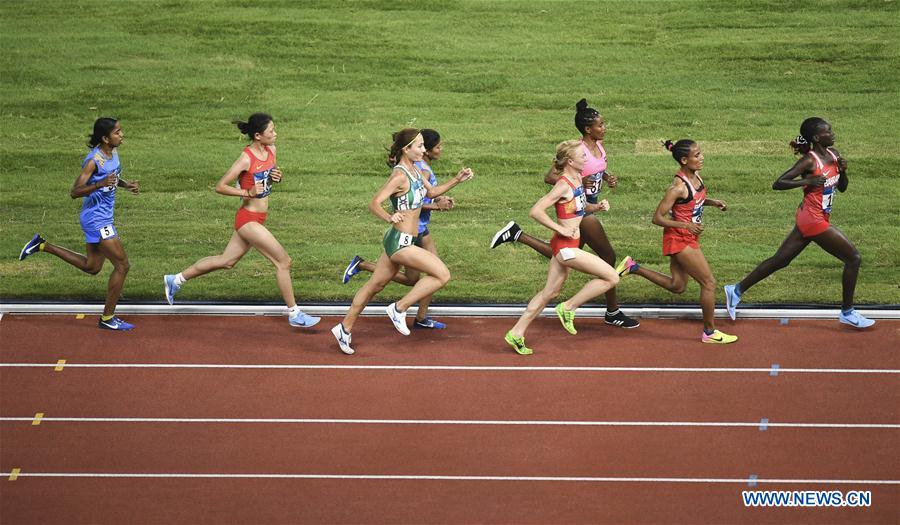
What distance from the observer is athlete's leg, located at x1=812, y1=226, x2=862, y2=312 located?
13.0 metres

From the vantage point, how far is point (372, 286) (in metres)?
12.7

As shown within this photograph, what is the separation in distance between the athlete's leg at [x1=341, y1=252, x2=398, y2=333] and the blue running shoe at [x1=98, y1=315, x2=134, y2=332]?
2316 millimetres

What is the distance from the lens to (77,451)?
36.1 ft

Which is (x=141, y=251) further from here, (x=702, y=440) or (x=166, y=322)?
(x=702, y=440)

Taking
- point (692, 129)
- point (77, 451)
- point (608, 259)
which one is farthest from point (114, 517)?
point (692, 129)

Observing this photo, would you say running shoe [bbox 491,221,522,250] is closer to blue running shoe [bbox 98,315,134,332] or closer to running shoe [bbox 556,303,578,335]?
running shoe [bbox 556,303,578,335]

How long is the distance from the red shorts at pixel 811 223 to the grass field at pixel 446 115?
1.29m

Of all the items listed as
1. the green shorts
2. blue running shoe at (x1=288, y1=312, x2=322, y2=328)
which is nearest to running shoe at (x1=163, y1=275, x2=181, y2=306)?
blue running shoe at (x1=288, y1=312, x2=322, y2=328)

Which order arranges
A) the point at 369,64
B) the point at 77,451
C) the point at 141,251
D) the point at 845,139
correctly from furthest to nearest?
the point at 369,64, the point at 845,139, the point at 141,251, the point at 77,451

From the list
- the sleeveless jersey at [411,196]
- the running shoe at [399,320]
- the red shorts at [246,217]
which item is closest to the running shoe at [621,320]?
the running shoe at [399,320]

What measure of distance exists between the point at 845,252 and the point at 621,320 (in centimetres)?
226

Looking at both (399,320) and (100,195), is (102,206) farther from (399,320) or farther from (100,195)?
(399,320)

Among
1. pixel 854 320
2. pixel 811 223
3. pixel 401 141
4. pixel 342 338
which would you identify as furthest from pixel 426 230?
pixel 854 320

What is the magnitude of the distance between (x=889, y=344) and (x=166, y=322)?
7.12 meters
